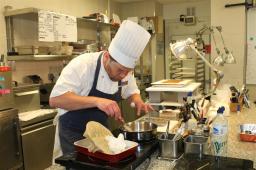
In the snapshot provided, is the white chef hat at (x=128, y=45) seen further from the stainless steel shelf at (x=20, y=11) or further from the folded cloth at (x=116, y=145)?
the stainless steel shelf at (x=20, y=11)

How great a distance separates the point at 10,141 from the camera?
2.79m

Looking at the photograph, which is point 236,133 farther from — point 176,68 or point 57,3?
point 176,68

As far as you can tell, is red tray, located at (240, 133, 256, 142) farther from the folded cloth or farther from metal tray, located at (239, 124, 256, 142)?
the folded cloth

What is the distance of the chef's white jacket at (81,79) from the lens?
181 cm

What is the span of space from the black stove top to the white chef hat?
1.96 ft

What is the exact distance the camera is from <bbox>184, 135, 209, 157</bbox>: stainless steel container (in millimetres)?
1439

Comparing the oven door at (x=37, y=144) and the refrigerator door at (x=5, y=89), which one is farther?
the oven door at (x=37, y=144)

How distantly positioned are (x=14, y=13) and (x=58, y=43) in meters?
0.90

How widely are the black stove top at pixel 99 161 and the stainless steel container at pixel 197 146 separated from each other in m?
0.21

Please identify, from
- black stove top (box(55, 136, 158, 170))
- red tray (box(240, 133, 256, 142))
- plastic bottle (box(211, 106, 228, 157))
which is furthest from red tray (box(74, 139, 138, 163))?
red tray (box(240, 133, 256, 142))

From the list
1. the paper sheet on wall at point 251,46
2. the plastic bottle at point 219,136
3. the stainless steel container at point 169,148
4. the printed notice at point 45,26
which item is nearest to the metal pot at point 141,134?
the stainless steel container at point 169,148

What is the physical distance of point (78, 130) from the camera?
6.36ft

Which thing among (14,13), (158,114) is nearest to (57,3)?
(14,13)

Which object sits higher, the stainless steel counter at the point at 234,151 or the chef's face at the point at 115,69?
the chef's face at the point at 115,69
